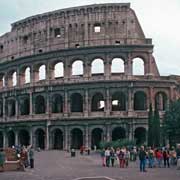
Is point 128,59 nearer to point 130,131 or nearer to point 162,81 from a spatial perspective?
point 162,81

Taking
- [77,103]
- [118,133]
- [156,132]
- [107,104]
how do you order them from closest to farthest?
[156,132] < [107,104] < [118,133] < [77,103]

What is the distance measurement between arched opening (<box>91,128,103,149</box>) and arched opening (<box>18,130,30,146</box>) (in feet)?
25.7

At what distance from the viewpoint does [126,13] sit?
47.3 meters

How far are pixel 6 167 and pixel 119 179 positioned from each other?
7.42m

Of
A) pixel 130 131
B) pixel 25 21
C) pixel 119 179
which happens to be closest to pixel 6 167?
pixel 119 179

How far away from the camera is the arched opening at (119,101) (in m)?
47.1

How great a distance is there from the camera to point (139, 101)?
47.5 meters

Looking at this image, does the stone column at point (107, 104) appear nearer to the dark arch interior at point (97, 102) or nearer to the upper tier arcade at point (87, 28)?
the dark arch interior at point (97, 102)

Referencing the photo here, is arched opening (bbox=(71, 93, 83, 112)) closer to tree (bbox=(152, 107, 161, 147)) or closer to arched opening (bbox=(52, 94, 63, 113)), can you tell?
arched opening (bbox=(52, 94, 63, 113))

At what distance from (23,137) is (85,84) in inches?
411

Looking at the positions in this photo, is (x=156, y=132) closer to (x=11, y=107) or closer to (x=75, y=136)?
(x=75, y=136)

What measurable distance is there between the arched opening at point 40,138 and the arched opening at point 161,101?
12810mm

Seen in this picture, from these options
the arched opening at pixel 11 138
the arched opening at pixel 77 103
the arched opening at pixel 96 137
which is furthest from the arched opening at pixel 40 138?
the arched opening at pixel 96 137

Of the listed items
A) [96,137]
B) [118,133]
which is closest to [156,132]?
[118,133]
